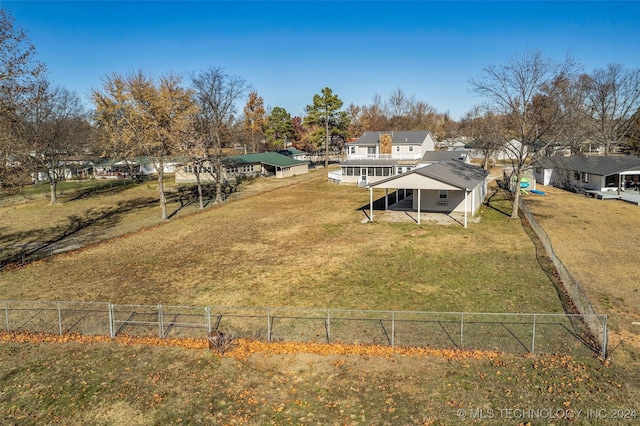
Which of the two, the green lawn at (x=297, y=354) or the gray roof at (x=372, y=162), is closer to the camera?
the green lawn at (x=297, y=354)

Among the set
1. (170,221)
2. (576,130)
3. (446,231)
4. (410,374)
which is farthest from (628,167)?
(170,221)

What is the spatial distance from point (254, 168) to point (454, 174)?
4551cm

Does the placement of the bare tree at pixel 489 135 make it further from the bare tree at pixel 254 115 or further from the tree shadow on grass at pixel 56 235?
the bare tree at pixel 254 115

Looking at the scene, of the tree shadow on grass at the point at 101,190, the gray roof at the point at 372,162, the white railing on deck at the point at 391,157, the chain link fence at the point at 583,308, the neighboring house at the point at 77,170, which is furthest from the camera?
the neighboring house at the point at 77,170

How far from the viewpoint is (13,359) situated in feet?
46.2

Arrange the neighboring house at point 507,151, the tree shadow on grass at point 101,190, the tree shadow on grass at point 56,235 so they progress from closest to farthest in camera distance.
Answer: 1. the tree shadow on grass at point 56,235
2. the neighboring house at point 507,151
3. the tree shadow on grass at point 101,190

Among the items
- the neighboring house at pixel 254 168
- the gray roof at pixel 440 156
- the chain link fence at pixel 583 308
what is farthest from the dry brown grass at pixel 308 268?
the neighboring house at pixel 254 168

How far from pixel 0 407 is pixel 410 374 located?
12.0 meters

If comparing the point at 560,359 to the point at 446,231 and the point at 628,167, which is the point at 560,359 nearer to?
the point at 446,231

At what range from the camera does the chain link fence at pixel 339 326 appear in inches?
561

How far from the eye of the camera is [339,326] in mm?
15820

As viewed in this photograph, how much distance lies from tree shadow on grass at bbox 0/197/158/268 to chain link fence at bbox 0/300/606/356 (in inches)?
446

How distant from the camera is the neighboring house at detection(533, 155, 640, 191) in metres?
44.3

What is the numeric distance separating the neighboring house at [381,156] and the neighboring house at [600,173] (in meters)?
18.5
